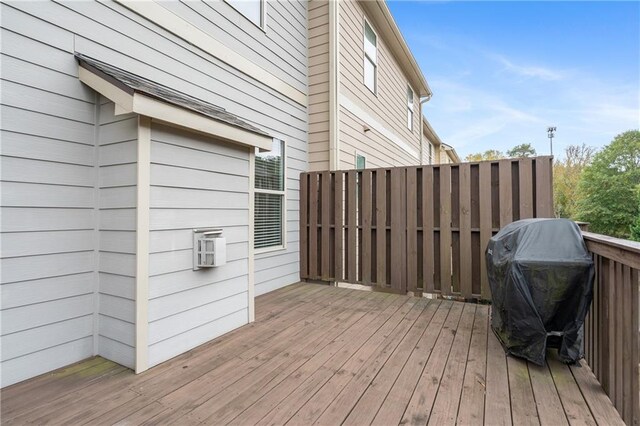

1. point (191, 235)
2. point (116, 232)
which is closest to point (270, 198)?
point (191, 235)

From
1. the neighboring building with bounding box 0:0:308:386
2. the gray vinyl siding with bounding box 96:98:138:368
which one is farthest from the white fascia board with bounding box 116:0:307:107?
the gray vinyl siding with bounding box 96:98:138:368

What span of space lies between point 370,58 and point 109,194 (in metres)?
6.19

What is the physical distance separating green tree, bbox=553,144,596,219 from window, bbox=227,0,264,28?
17564 millimetres

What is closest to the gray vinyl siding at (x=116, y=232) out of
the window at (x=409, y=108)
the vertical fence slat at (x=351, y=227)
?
the vertical fence slat at (x=351, y=227)

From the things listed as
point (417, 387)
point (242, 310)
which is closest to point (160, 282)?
point (242, 310)

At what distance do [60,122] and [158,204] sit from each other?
89cm

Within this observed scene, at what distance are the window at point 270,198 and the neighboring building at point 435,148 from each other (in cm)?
947

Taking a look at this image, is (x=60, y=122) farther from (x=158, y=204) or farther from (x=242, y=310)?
(x=242, y=310)

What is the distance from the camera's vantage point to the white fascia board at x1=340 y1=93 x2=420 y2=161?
5605 mm

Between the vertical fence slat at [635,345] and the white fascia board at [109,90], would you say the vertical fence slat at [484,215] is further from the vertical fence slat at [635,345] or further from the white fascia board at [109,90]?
the white fascia board at [109,90]

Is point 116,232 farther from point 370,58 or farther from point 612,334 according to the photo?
point 370,58

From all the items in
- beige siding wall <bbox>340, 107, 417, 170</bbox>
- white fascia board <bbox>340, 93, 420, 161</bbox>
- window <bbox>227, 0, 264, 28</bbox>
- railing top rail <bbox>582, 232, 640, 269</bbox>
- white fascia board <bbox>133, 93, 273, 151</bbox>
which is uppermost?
window <bbox>227, 0, 264, 28</bbox>

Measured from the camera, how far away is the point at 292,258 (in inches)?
192

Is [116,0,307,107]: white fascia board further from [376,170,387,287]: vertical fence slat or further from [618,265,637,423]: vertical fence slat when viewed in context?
[618,265,637,423]: vertical fence slat
